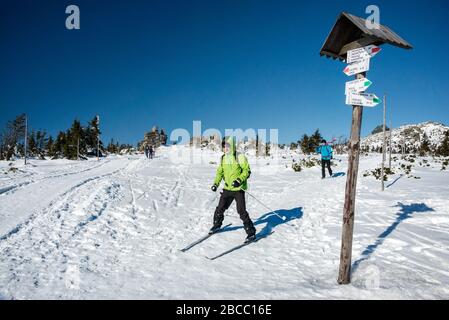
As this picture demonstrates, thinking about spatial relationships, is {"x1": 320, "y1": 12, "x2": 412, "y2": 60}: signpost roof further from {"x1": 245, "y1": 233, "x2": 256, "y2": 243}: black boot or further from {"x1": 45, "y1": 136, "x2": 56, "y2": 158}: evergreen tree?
{"x1": 45, "y1": 136, "x2": 56, "y2": 158}: evergreen tree

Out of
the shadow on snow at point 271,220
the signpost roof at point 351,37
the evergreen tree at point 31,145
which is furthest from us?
the evergreen tree at point 31,145

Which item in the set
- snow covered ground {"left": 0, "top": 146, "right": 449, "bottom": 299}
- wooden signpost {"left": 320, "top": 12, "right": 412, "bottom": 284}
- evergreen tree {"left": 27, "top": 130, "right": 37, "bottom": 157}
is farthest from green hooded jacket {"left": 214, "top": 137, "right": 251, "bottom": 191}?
evergreen tree {"left": 27, "top": 130, "right": 37, "bottom": 157}

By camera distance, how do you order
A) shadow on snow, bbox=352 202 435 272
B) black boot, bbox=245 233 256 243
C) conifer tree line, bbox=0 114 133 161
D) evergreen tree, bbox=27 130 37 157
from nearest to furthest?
1. shadow on snow, bbox=352 202 435 272
2. black boot, bbox=245 233 256 243
3. conifer tree line, bbox=0 114 133 161
4. evergreen tree, bbox=27 130 37 157

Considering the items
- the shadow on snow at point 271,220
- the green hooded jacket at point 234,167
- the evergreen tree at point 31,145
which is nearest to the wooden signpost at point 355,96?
the green hooded jacket at point 234,167

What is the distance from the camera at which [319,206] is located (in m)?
10.3

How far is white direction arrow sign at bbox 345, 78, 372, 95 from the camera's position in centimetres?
422

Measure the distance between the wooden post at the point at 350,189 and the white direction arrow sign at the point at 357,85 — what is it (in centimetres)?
14

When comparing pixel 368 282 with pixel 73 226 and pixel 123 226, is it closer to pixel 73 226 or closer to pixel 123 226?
pixel 123 226

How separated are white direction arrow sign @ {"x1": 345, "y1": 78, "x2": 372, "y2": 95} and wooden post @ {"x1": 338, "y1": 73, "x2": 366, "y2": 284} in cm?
14

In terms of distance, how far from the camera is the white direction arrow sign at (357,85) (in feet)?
13.8

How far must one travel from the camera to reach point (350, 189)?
431 centimetres

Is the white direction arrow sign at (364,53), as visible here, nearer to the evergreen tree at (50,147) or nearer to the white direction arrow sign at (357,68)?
the white direction arrow sign at (357,68)

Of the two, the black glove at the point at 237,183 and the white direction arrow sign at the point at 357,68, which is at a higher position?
the white direction arrow sign at the point at 357,68
